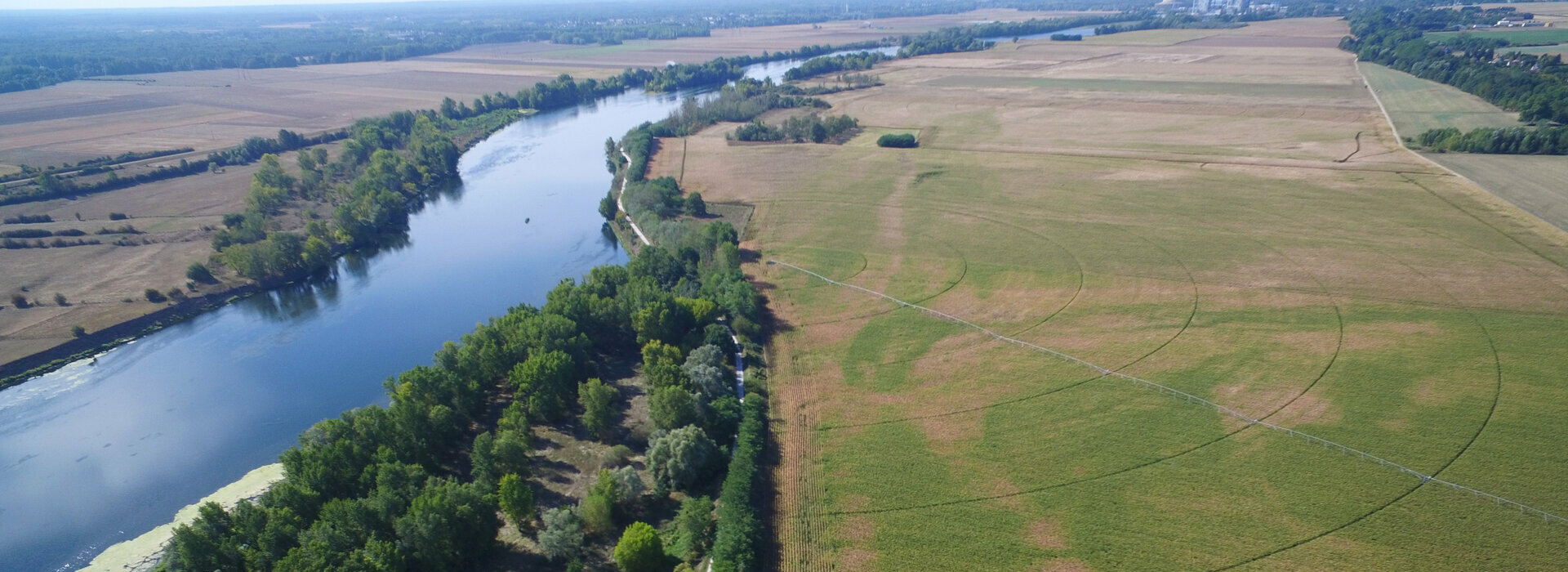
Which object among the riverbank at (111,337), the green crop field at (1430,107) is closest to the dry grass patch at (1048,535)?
the riverbank at (111,337)

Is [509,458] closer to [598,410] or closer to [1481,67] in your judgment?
[598,410]

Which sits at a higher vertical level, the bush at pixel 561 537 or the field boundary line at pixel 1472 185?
the field boundary line at pixel 1472 185

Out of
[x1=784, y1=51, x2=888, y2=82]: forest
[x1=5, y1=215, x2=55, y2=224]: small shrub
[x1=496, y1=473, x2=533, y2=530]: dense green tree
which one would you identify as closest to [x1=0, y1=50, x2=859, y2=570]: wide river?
[x1=496, y1=473, x2=533, y2=530]: dense green tree

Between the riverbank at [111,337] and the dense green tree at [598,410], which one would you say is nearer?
the dense green tree at [598,410]

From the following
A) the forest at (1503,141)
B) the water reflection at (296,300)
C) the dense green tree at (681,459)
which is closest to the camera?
the dense green tree at (681,459)

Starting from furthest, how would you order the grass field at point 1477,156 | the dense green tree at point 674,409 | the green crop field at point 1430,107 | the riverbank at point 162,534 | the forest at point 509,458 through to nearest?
1. the green crop field at point 1430,107
2. the grass field at point 1477,156
3. the dense green tree at point 674,409
4. the riverbank at point 162,534
5. the forest at point 509,458

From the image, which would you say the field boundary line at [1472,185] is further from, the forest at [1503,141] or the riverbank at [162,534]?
the riverbank at [162,534]
